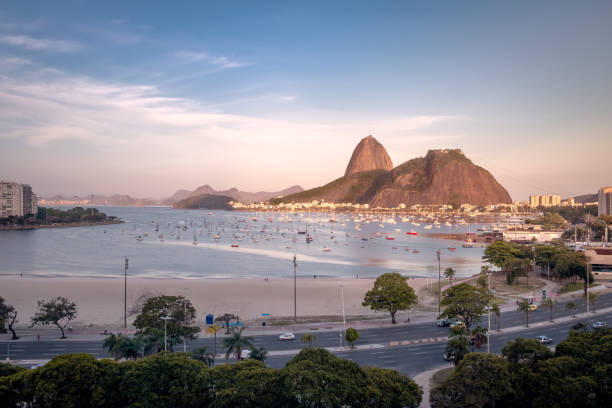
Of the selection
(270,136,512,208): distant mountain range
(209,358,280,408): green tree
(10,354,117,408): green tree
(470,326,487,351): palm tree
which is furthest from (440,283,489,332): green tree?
(270,136,512,208): distant mountain range

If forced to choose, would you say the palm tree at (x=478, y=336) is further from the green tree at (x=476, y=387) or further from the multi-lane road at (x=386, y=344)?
the green tree at (x=476, y=387)

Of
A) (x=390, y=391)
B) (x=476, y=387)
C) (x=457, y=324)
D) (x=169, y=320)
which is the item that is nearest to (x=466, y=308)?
(x=457, y=324)

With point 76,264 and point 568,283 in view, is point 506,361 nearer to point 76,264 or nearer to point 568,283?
point 568,283

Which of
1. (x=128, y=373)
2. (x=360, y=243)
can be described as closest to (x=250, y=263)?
(x=360, y=243)

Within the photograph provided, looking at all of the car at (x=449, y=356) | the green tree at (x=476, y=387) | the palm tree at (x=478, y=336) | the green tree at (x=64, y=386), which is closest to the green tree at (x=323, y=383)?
the green tree at (x=476, y=387)

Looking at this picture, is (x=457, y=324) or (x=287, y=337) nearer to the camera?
(x=457, y=324)

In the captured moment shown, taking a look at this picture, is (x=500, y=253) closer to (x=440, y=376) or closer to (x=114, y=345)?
(x=440, y=376)
